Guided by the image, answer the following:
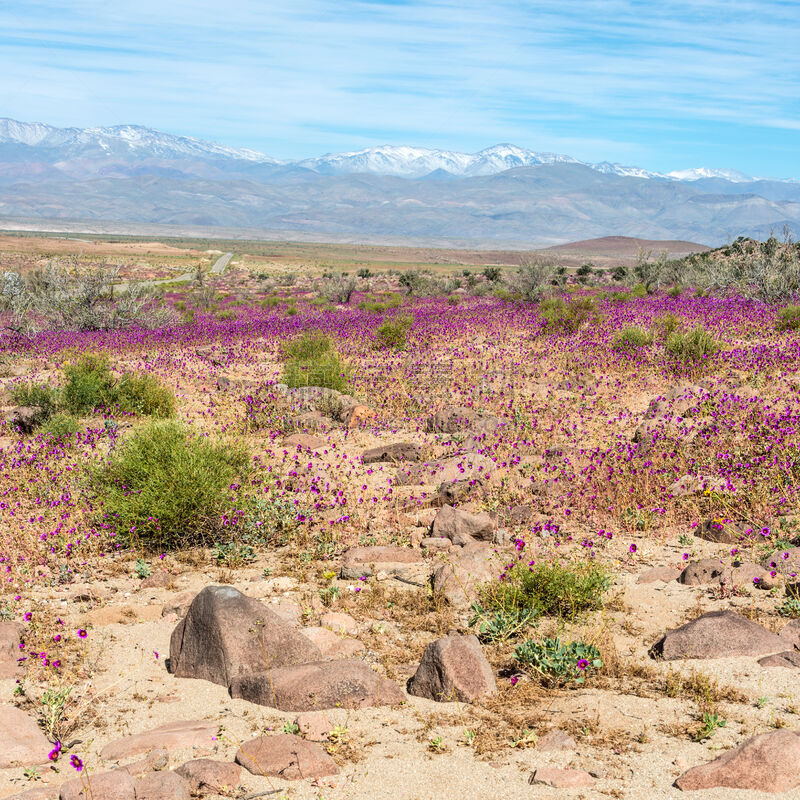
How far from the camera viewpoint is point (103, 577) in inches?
252

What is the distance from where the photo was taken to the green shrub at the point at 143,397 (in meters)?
12.1

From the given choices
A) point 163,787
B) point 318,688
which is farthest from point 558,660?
point 163,787

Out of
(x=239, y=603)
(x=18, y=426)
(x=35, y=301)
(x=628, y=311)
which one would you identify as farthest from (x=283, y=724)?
(x=35, y=301)

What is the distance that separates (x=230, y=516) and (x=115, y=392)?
6151mm

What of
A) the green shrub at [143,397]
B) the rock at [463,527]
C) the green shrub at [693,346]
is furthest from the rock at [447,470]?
the green shrub at [693,346]

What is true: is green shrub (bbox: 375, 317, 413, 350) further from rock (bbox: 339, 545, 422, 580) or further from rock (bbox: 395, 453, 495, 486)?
rock (bbox: 339, 545, 422, 580)

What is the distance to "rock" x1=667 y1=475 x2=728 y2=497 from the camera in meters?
7.18

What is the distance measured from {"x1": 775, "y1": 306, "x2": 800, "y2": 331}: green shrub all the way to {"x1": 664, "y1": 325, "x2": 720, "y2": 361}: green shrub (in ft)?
13.3

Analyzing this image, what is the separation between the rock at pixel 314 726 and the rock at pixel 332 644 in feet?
2.52

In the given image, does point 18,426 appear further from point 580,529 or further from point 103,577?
point 580,529

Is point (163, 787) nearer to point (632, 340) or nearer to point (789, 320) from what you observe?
point (632, 340)

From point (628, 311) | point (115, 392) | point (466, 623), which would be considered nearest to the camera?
point (466, 623)

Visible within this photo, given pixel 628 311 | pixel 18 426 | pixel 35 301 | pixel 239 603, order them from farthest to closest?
pixel 35 301 < pixel 628 311 < pixel 18 426 < pixel 239 603

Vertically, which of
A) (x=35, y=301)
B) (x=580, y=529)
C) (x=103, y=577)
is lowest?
(x=103, y=577)
